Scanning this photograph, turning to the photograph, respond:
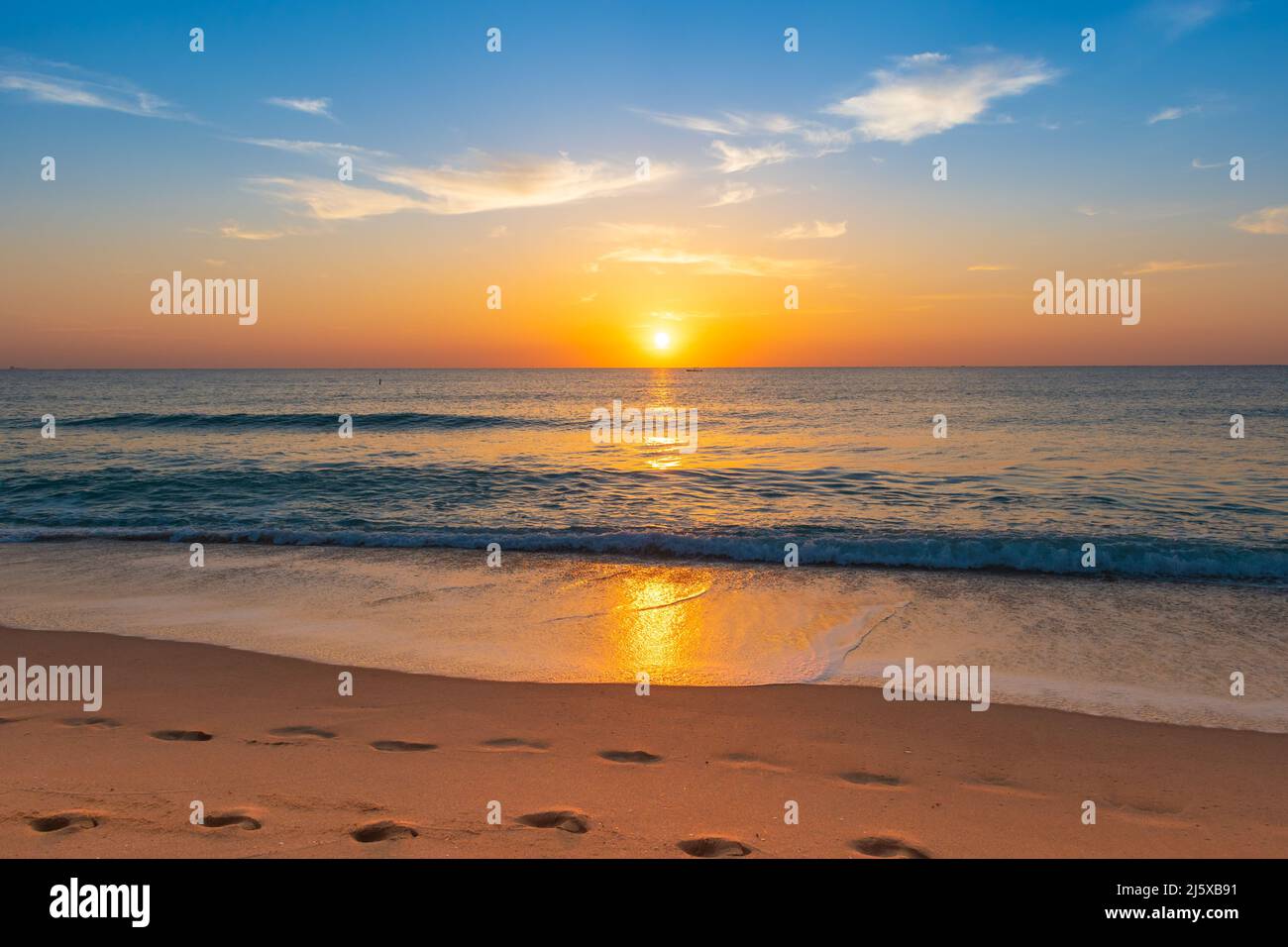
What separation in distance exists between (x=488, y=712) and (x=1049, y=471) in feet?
68.6

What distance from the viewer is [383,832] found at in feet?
13.3

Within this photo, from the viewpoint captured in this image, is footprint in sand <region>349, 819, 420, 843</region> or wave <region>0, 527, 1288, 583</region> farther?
wave <region>0, 527, 1288, 583</region>

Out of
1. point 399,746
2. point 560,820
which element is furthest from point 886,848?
point 399,746

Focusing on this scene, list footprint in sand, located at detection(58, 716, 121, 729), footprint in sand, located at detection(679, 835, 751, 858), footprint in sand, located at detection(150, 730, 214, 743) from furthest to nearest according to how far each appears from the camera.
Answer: footprint in sand, located at detection(58, 716, 121, 729) → footprint in sand, located at detection(150, 730, 214, 743) → footprint in sand, located at detection(679, 835, 751, 858)

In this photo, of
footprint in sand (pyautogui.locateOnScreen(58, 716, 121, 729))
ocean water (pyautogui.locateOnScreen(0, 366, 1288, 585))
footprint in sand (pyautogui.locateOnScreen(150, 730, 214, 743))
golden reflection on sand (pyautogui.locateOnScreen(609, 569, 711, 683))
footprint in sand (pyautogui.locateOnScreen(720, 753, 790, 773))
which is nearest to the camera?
footprint in sand (pyautogui.locateOnScreen(720, 753, 790, 773))

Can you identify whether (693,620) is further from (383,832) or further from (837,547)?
(383,832)

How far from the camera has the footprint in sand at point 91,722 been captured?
18.6 ft

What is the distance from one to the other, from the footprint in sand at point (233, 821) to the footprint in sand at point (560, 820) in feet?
4.68

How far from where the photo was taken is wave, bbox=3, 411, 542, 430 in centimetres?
4297

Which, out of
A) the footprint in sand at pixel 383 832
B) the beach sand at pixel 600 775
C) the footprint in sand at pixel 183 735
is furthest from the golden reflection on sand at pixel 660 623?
the footprint in sand at pixel 183 735

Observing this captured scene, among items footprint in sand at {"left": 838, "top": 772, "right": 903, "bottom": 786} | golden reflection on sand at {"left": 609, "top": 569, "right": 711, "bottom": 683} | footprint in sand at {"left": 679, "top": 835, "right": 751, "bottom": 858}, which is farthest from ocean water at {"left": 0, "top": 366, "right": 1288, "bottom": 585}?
footprint in sand at {"left": 679, "top": 835, "right": 751, "bottom": 858}

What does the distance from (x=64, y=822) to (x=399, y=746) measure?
73.6 inches

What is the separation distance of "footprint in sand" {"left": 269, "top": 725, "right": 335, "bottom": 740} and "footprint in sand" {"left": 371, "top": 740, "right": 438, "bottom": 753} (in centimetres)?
40

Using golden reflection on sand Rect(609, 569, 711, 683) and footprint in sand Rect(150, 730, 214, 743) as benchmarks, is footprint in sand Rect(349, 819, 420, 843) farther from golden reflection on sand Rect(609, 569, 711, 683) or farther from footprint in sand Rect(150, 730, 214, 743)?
golden reflection on sand Rect(609, 569, 711, 683)
